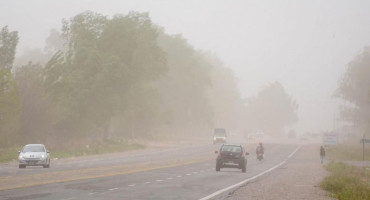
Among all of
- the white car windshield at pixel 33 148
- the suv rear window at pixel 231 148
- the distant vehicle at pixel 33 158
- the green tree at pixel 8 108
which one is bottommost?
the distant vehicle at pixel 33 158

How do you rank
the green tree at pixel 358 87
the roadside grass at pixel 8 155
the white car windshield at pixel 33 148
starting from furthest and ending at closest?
the green tree at pixel 358 87, the roadside grass at pixel 8 155, the white car windshield at pixel 33 148

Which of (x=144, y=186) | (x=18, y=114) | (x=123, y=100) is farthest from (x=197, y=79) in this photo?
(x=144, y=186)

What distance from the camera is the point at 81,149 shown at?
222 feet

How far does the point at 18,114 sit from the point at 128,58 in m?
26.1

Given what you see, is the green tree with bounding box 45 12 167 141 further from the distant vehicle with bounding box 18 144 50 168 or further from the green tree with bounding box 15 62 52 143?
the distant vehicle with bounding box 18 144 50 168

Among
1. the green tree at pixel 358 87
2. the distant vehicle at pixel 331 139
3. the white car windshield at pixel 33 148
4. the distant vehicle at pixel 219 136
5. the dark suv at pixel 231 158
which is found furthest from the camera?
the green tree at pixel 358 87

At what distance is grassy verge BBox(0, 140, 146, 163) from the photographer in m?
53.2

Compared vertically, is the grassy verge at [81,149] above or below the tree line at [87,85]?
below

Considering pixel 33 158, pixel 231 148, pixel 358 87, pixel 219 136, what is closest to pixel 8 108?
pixel 33 158

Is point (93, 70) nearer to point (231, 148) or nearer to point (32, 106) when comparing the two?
point (32, 106)

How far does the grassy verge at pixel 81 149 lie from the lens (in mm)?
53213

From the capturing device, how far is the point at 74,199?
66.8ft

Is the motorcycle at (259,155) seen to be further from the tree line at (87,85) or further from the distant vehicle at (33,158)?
the distant vehicle at (33,158)

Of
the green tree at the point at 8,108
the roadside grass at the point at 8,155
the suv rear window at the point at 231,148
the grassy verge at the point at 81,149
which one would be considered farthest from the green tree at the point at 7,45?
the suv rear window at the point at 231,148
